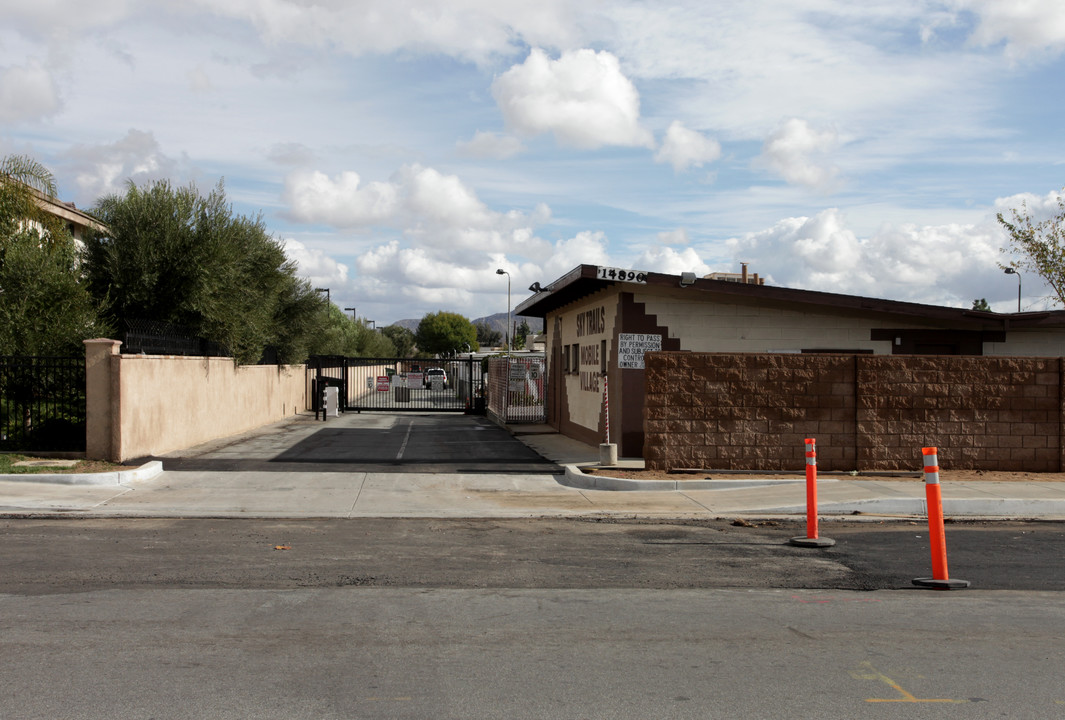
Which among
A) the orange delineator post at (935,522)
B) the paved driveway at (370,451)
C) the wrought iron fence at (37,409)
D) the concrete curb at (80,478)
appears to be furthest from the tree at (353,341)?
the orange delineator post at (935,522)

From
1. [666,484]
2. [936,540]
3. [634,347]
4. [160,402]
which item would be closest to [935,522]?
[936,540]

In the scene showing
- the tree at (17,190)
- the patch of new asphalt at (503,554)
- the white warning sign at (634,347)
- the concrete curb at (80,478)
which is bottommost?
the patch of new asphalt at (503,554)

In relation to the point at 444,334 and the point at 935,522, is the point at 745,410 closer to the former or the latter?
the point at 935,522

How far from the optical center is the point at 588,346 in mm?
21484

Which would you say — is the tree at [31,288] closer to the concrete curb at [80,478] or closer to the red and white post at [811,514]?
the concrete curb at [80,478]

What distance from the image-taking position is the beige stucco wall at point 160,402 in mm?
15109

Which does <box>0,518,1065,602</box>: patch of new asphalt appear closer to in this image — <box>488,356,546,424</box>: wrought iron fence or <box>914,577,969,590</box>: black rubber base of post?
<box>914,577,969,590</box>: black rubber base of post

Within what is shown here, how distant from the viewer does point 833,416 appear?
15.1 metres

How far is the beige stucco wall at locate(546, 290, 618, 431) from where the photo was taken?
757 inches

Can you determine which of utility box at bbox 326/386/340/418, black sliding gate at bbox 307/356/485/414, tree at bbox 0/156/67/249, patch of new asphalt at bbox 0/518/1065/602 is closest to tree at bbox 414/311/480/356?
black sliding gate at bbox 307/356/485/414

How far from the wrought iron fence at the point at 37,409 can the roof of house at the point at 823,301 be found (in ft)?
31.6

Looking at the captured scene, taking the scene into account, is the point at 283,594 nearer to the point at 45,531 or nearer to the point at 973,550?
the point at 45,531

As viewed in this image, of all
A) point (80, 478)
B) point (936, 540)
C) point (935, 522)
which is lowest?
point (80, 478)

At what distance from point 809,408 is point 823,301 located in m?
3.16
